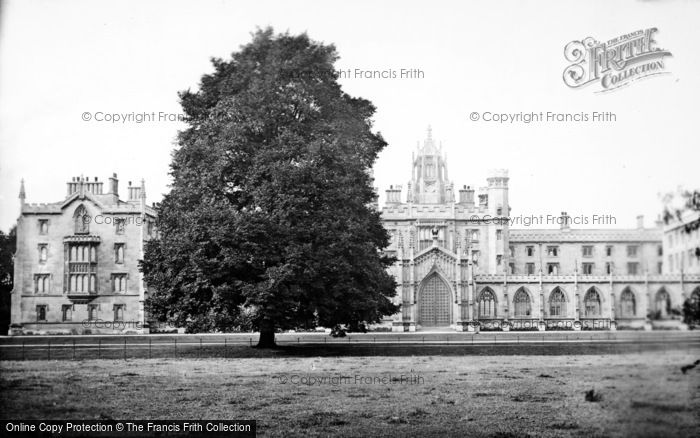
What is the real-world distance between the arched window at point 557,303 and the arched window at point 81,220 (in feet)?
88.9

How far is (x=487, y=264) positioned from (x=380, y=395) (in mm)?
41278

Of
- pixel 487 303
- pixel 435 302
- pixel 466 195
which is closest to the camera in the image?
pixel 487 303

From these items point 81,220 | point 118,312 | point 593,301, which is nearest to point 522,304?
point 593,301

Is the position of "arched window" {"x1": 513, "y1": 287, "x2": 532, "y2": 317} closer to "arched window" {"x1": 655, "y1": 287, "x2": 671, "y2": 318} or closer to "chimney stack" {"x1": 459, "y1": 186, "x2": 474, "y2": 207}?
"chimney stack" {"x1": 459, "y1": 186, "x2": 474, "y2": 207}

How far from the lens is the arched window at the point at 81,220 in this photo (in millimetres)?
31094

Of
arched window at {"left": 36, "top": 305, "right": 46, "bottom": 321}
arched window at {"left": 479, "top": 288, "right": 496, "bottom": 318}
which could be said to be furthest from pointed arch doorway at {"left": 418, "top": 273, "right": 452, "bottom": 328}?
arched window at {"left": 36, "top": 305, "right": 46, "bottom": 321}

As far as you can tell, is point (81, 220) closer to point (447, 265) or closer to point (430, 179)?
point (447, 265)

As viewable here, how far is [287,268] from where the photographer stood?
20.8 metres

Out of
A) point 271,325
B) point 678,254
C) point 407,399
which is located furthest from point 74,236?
point 678,254

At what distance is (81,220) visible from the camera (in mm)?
31891

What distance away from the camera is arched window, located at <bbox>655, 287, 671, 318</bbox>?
28.5 ft

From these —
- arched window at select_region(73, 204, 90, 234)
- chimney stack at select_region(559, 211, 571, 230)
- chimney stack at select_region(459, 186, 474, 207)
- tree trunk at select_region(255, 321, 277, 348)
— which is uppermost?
chimney stack at select_region(459, 186, 474, 207)

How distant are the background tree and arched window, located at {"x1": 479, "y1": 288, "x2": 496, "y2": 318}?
1199 inches

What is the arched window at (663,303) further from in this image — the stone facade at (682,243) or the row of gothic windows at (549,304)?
the row of gothic windows at (549,304)
